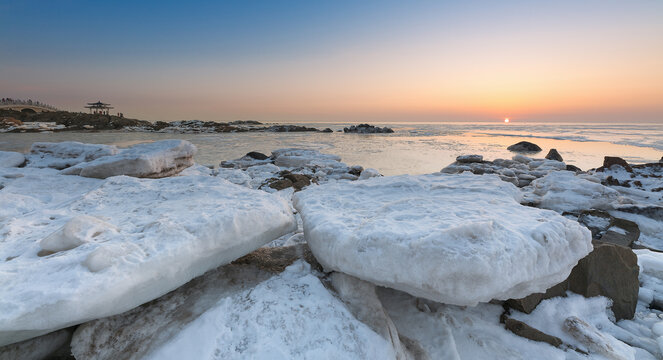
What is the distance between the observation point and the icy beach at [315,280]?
6.28 feet

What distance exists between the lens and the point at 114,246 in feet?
6.84

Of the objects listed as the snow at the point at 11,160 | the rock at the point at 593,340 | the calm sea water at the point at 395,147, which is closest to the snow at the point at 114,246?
the rock at the point at 593,340

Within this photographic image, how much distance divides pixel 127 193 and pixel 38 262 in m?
1.62

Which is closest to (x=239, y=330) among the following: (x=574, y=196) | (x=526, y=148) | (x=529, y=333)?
(x=529, y=333)

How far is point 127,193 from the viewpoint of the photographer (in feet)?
11.6

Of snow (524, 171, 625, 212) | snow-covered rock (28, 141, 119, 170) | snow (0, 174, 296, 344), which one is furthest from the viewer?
snow (524, 171, 625, 212)

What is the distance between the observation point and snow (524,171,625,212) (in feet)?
21.1

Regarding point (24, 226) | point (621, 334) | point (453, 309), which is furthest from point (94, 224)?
point (621, 334)

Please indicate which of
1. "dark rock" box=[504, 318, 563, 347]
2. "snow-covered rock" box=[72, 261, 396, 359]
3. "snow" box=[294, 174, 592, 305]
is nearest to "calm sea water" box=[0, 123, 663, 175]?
"snow" box=[294, 174, 592, 305]

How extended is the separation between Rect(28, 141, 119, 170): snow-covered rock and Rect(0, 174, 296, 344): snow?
3390 mm

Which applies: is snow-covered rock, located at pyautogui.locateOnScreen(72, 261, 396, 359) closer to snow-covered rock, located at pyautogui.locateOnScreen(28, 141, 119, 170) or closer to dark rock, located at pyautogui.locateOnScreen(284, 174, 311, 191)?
snow-covered rock, located at pyautogui.locateOnScreen(28, 141, 119, 170)

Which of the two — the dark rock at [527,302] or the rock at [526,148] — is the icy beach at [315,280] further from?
the rock at [526,148]

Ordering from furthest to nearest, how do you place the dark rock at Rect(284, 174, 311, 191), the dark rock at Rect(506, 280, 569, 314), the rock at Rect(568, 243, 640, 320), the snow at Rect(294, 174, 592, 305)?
the dark rock at Rect(284, 174, 311, 191)
the rock at Rect(568, 243, 640, 320)
the dark rock at Rect(506, 280, 569, 314)
the snow at Rect(294, 174, 592, 305)

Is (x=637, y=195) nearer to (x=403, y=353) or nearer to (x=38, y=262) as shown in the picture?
(x=403, y=353)
